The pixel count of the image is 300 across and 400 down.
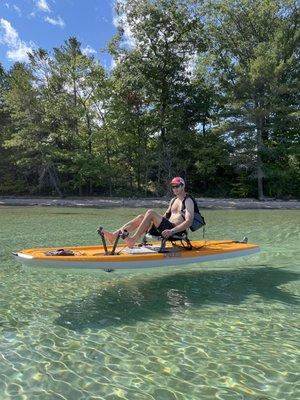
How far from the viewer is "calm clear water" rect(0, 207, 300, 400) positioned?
3982 millimetres

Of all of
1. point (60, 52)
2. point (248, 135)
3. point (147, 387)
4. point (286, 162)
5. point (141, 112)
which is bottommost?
point (147, 387)

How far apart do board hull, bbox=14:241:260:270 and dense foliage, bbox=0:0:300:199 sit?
2511cm

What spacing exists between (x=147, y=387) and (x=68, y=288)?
12.1 ft

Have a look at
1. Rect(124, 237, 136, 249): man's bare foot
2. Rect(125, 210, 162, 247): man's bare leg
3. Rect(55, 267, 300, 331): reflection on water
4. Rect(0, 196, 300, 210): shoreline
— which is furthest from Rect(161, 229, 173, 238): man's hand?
Rect(0, 196, 300, 210): shoreline

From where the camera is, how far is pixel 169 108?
3447 cm

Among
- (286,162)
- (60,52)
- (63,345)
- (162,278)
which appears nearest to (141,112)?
(60,52)

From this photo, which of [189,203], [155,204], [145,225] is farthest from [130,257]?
[155,204]

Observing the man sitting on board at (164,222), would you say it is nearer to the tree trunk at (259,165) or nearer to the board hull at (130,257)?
the board hull at (130,257)

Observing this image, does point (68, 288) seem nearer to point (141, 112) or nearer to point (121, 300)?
point (121, 300)

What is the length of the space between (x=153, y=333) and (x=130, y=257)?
1.76 metres

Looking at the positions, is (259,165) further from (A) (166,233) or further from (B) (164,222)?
(A) (166,233)

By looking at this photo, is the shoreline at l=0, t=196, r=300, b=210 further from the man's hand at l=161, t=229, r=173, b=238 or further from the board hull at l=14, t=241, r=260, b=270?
the man's hand at l=161, t=229, r=173, b=238

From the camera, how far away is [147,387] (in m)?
3.96

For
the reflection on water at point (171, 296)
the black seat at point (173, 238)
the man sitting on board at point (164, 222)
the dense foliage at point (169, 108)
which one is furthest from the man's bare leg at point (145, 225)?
the dense foliage at point (169, 108)
